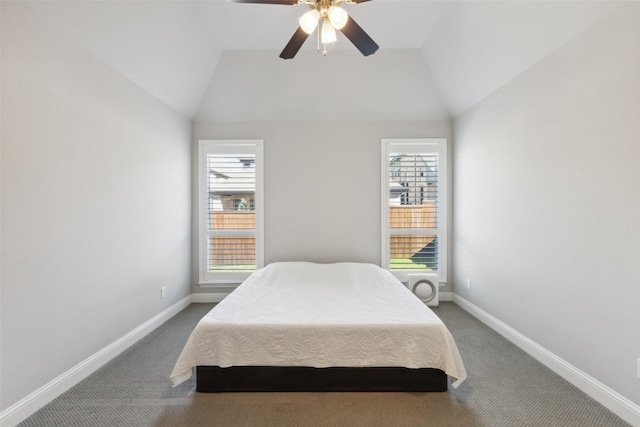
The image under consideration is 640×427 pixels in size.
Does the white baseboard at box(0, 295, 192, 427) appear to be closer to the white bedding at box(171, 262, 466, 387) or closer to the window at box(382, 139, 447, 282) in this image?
the white bedding at box(171, 262, 466, 387)

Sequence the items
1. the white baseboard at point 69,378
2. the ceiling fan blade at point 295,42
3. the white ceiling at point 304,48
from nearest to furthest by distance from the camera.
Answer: the white baseboard at point 69,378 → the ceiling fan blade at point 295,42 → the white ceiling at point 304,48

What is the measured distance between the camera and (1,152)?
4.72ft

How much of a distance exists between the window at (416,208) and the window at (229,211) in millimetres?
1805

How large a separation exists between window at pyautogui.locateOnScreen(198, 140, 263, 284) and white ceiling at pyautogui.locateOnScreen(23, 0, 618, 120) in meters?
0.50

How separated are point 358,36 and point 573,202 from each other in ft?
6.35

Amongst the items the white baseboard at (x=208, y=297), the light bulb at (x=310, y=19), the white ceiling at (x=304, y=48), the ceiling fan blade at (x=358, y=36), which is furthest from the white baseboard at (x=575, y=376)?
A: the white baseboard at (x=208, y=297)

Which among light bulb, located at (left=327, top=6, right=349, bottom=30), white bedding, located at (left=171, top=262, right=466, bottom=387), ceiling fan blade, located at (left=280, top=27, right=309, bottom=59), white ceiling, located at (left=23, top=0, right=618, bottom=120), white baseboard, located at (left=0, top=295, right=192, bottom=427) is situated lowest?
white baseboard, located at (left=0, top=295, right=192, bottom=427)

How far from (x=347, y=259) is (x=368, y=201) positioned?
833mm

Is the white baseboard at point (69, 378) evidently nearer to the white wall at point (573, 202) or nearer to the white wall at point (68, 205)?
the white wall at point (68, 205)

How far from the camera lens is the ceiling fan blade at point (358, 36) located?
168 cm

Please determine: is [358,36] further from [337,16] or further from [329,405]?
[329,405]

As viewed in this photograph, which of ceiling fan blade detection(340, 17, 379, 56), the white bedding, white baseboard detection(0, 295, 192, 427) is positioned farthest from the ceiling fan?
white baseboard detection(0, 295, 192, 427)

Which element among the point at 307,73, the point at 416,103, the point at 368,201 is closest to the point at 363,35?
the point at 307,73

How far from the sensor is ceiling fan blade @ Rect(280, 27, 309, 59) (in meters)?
1.76
